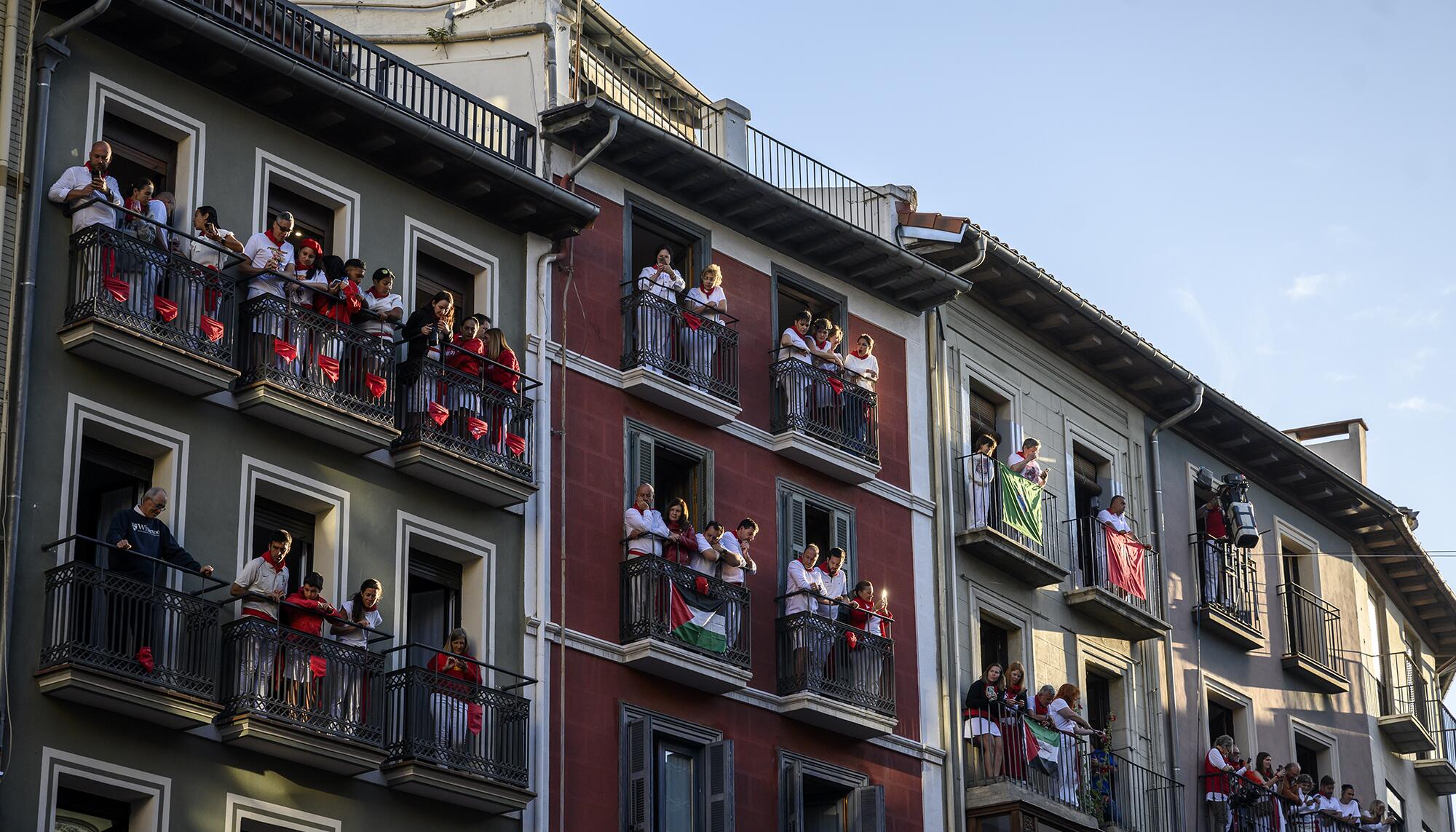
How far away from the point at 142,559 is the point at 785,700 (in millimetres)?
9893

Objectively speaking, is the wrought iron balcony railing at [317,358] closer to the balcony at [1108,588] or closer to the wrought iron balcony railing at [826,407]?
the wrought iron balcony railing at [826,407]

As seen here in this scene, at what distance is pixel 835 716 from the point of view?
3281 cm

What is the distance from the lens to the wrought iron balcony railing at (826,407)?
3441 cm

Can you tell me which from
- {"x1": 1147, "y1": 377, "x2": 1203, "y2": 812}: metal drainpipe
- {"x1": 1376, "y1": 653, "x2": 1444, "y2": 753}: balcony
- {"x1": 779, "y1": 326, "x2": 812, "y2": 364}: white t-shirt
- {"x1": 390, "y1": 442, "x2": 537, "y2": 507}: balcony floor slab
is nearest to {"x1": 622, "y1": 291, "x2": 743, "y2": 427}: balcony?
{"x1": 779, "y1": 326, "x2": 812, "y2": 364}: white t-shirt

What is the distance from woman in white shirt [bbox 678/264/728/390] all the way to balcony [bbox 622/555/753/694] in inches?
114

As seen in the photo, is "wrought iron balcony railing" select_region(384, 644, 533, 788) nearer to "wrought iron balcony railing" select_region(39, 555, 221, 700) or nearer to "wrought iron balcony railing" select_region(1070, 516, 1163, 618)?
"wrought iron balcony railing" select_region(39, 555, 221, 700)

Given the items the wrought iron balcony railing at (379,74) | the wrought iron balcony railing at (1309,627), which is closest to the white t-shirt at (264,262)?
the wrought iron balcony railing at (379,74)

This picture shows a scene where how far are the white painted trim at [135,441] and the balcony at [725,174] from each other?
7927 millimetres

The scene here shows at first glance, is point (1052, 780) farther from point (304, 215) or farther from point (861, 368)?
point (304, 215)

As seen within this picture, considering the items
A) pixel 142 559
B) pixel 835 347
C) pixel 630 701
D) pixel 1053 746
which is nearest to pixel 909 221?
pixel 835 347

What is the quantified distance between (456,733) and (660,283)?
7329mm

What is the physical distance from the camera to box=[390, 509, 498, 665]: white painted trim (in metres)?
28.9

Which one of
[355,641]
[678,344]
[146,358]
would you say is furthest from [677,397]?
[146,358]

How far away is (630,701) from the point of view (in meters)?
30.9
